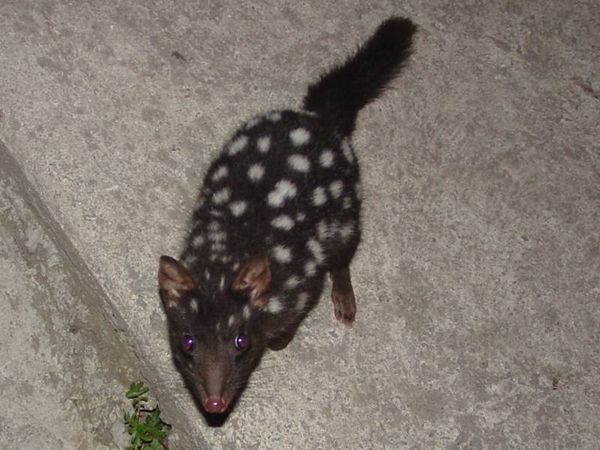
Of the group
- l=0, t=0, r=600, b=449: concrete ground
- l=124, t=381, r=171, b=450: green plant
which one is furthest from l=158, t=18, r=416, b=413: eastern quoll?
l=124, t=381, r=171, b=450: green plant

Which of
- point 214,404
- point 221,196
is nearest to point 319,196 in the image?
point 221,196

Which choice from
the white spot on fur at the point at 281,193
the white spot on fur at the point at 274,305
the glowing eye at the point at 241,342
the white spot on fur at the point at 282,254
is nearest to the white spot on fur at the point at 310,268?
the white spot on fur at the point at 282,254

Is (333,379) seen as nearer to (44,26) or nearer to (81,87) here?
(81,87)

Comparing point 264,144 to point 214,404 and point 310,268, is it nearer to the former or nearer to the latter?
point 310,268

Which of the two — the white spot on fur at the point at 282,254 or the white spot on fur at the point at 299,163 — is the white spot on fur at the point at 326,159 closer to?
the white spot on fur at the point at 299,163

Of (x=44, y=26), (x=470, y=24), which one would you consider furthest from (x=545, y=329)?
(x=44, y=26)

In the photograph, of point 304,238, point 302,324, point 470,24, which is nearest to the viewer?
point 304,238
